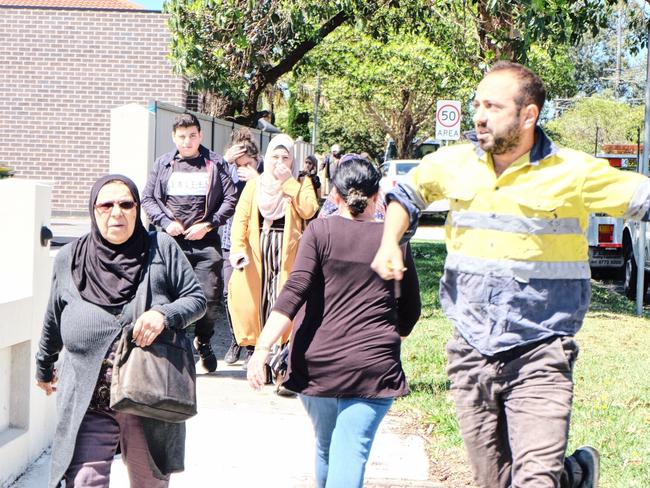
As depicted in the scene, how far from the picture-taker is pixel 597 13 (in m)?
13.4

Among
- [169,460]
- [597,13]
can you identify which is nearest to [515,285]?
[169,460]

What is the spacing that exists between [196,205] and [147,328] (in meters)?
4.39

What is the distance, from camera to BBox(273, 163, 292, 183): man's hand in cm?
797

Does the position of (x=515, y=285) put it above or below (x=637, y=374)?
above

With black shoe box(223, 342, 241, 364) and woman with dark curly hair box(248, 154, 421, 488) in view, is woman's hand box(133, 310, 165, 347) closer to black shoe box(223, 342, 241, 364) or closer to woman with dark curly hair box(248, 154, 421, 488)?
woman with dark curly hair box(248, 154, 421, 488)

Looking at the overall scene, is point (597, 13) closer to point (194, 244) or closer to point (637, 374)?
point (637, 374)

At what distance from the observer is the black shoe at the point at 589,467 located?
13.5ft

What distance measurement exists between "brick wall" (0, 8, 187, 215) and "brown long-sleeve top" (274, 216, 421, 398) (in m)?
19.7

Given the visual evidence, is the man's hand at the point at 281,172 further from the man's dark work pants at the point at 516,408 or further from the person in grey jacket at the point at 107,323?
the man's dark work pants at the point at 516,408

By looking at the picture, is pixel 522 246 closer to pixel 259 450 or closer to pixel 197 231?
pixel 259 450

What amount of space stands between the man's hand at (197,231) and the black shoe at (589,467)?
4.65 metres

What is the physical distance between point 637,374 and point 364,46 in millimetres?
36193

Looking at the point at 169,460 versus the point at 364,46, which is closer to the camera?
the point at 169,460

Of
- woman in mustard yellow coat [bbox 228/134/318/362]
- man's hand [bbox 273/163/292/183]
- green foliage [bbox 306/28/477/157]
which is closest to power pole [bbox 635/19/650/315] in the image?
woman in mustard yellow coat [bbox 228/134/318/362]
